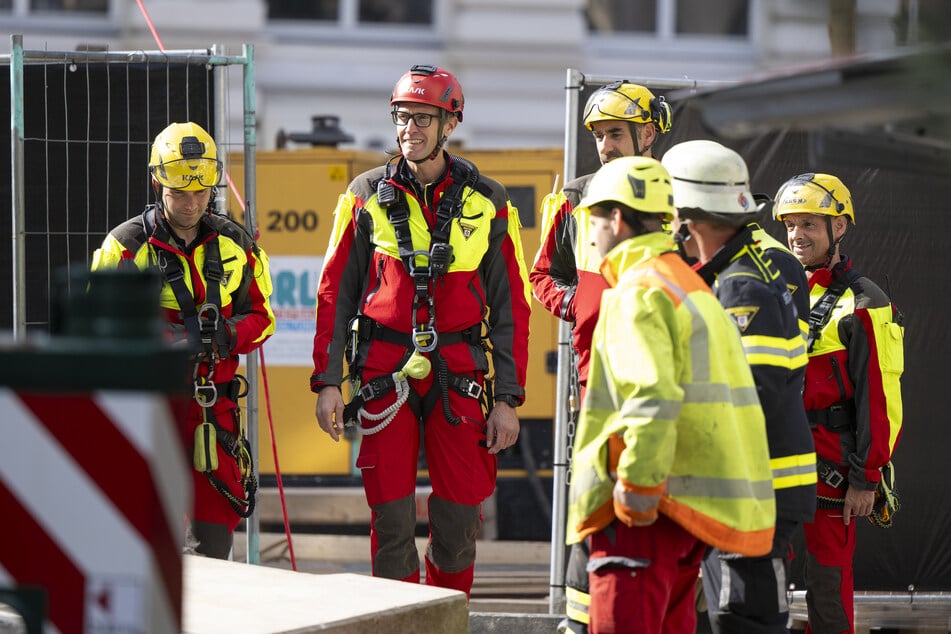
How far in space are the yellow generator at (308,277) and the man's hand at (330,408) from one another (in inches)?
146

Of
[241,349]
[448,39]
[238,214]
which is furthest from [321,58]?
[241,349]

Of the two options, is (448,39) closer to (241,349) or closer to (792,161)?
(792,161)

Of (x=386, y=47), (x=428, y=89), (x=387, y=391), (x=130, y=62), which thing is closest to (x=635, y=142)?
(x=428, y=89)

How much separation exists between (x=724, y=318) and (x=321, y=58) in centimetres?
1237

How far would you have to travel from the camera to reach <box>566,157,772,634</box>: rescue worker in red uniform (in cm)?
409

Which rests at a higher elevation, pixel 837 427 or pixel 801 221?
pixel 801 221

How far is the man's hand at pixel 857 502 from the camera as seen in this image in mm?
6031

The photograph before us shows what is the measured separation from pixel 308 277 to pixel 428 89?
398 cm

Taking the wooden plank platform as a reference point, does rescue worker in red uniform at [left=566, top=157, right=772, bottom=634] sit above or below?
above

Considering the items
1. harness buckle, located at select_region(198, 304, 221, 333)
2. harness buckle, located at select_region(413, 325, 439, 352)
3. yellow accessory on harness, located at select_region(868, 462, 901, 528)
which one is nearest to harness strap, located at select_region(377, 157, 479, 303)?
harness buckle, located at select_region(413, 325, 439, 352)

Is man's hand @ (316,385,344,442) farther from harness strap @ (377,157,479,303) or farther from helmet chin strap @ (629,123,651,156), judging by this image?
helmet chin strap @ (629,123,651,156)

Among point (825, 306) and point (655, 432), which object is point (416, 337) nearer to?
point (825, 306)

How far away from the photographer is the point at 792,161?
7.13 m

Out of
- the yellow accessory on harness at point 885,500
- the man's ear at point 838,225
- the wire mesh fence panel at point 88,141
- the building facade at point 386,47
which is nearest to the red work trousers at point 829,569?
the yellow accessory on harness at point 885,500
